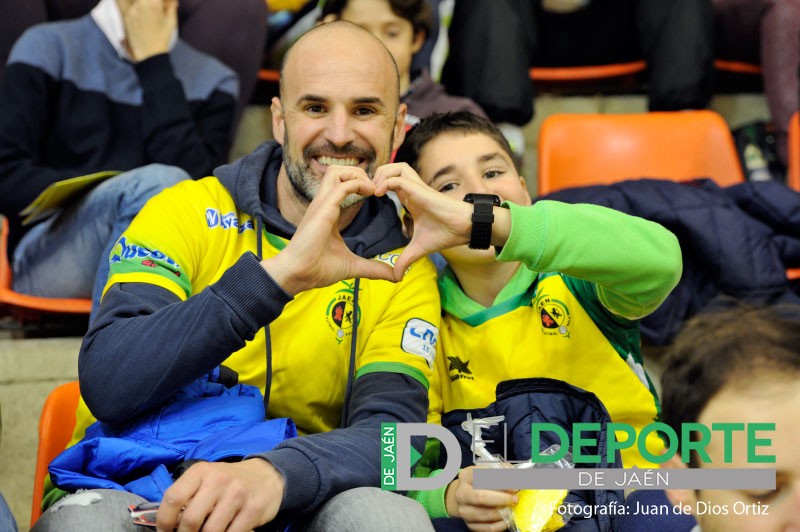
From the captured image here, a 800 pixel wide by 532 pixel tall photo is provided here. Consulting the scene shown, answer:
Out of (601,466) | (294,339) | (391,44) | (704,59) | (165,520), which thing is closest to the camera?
(165,520)

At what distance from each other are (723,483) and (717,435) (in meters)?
0.05

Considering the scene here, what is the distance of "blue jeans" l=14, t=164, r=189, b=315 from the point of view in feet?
6.21

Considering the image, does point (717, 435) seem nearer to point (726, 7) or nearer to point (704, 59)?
point (704, 59)

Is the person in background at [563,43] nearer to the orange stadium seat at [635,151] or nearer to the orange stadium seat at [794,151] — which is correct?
the orange stadium seat at [635,151]

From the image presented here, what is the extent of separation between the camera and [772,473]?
91cm

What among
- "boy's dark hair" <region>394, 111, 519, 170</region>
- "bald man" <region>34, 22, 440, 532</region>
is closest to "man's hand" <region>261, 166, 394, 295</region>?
"bald man" <region>34, 22, 440, 532</region>

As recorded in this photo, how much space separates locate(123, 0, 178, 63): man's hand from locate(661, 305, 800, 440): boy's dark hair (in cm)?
165

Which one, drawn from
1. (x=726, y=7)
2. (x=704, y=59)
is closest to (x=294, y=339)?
(x=704, y=59)

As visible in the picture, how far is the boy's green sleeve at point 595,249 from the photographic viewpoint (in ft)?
4.45

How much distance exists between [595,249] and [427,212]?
0.24 meters

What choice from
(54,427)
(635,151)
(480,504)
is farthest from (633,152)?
(54,427)

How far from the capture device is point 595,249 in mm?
1359

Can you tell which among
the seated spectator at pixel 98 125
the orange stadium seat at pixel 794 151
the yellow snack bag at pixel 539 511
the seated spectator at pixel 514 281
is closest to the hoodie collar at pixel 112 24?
the seated spectator at pixel 98 125

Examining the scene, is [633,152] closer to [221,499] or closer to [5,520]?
[221,499]
